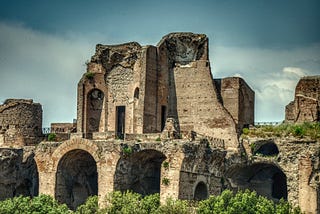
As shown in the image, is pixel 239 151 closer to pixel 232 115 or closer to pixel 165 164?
pixel 232 115

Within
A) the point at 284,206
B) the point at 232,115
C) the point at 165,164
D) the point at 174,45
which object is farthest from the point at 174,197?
the point at 174,45

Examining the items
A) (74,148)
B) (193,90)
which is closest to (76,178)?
(74,148)

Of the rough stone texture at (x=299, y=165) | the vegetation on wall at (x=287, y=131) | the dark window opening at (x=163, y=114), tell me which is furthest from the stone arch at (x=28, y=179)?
the rough stone texture at (x=299, y=165)

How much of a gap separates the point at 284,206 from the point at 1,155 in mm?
20131

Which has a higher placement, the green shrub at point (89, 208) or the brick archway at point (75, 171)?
the brick archway at point (75, 171)

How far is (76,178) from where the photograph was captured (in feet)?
214

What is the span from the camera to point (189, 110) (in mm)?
68250

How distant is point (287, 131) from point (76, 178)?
15.2 meters

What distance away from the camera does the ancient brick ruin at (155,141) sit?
60812 millimetres

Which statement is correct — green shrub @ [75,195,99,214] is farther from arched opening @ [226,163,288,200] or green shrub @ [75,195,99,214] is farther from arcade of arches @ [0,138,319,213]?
arched opening @ [226,163,288,200]

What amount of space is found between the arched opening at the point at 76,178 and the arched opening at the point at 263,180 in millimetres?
10080

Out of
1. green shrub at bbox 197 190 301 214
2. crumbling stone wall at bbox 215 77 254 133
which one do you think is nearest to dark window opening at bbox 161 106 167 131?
crumbling stone wall at bbox 215 77 254 133

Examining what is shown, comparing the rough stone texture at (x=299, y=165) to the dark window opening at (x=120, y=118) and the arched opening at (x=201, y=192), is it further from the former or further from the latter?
the dark window opening at (x=120, y=118)

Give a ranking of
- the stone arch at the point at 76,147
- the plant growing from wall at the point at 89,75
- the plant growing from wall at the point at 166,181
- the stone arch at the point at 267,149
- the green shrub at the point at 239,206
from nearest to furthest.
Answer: the green shrub at the point at 239,206 < the plant growing from wall at the point at 166,181 < the stone arch at the point at 76,147 < the stone arch at the point at 267,149 < the plant growing from wall at the point at 89,75
